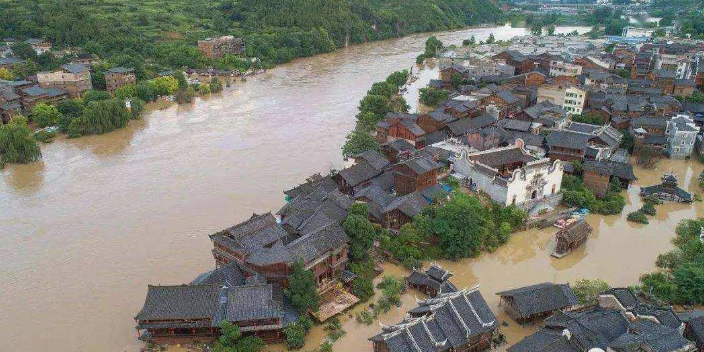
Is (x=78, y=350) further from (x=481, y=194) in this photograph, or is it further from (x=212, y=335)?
(x=481, y=194)

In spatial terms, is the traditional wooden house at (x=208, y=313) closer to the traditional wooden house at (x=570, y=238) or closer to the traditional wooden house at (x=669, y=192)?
the traditional wooden house at (x=570, y=238)

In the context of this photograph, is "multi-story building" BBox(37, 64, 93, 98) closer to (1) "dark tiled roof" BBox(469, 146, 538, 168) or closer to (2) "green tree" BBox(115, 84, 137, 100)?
(2) "green tree" BBox(115, 84, 137, 100)

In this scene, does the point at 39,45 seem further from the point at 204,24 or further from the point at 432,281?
the point at 432,281

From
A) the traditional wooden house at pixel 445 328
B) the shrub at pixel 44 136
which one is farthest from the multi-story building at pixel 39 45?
the traditional wooden house at pixel 445 328

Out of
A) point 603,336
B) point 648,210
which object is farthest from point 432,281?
point 648,210

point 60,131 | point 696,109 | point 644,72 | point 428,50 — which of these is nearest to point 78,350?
point 60,131

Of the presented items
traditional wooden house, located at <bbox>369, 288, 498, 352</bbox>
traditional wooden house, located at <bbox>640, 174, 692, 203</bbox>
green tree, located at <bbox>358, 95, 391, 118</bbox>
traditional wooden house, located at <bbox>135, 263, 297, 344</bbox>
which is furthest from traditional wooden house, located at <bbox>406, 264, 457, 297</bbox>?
green tree, located at <bbox>358, 95, 391, 118</bbox>

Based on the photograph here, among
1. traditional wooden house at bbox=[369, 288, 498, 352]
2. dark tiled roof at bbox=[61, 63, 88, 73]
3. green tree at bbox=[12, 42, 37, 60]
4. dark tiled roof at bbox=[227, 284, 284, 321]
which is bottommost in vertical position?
traditional wooden house at bbox=[369, 288, 498, 352]
